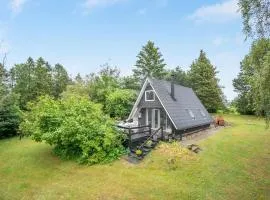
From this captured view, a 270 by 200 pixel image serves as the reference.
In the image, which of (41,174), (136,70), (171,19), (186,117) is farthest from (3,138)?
(136,70)

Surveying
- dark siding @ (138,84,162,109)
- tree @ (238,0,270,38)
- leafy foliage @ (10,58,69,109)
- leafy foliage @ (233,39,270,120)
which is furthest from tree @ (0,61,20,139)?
tree @ (238,0,270,38)

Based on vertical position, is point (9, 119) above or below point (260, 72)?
below

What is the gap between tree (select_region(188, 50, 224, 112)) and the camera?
142 feet

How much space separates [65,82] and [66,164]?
3753cm

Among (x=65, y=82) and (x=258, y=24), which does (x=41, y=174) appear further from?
(x=65, y=82)

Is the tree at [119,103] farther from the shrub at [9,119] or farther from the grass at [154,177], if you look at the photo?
the grass at [154,177]

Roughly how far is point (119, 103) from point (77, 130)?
16.5 metres

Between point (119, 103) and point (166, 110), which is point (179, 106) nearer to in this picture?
point (166, 110)

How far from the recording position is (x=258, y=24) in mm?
9758

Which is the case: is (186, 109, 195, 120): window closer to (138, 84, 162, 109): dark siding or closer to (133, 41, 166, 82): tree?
(138, 84, 162, 109): dark siding

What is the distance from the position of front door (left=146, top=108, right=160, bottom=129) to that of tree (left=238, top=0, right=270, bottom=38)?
14.1 metres

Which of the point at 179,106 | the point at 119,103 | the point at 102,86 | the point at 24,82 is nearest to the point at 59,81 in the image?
the point at 24,82

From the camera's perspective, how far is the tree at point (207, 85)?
4328 cm

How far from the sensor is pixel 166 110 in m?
21.4
